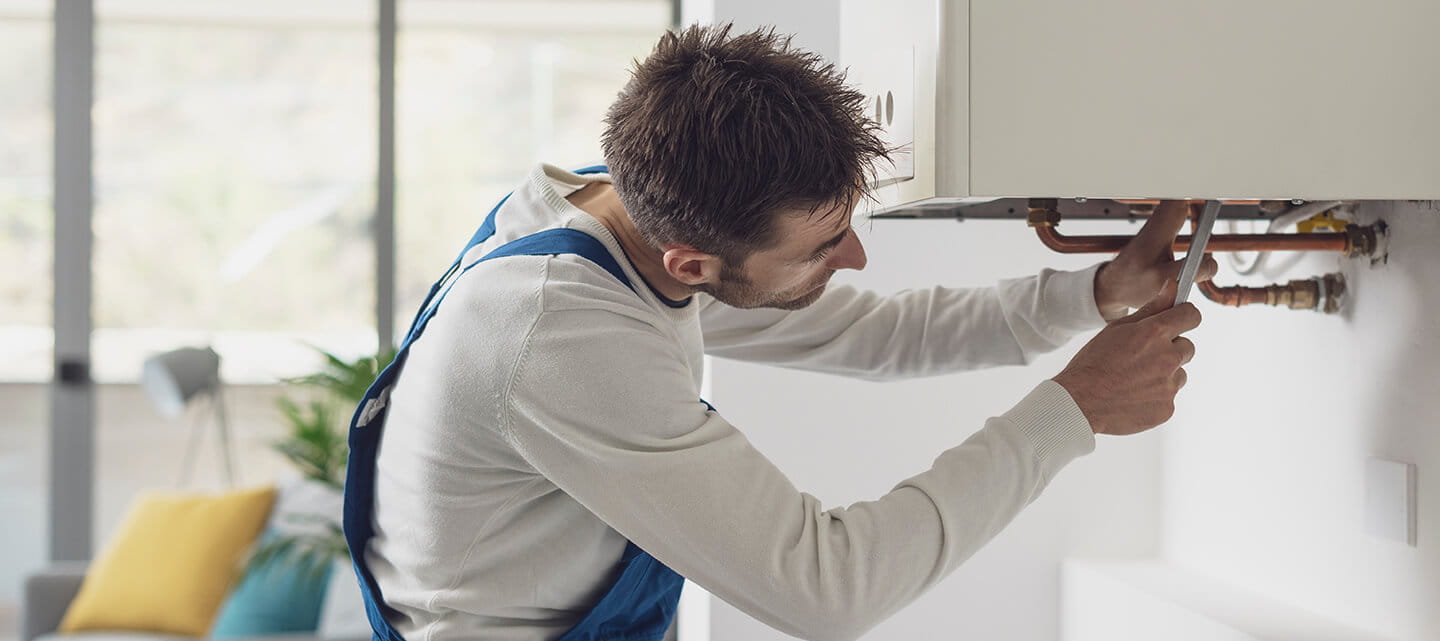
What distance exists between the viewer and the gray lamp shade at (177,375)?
2926 mm

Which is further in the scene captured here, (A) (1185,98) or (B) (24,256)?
(B) (24,256)

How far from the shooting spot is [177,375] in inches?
116

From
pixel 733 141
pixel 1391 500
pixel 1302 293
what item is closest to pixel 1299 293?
pixel 1302 293

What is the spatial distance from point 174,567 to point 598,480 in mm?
2321

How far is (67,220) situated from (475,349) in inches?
127

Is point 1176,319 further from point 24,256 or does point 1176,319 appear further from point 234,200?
point 24,256

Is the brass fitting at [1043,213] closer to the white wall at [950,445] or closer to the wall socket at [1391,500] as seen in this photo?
the wall socket at [1391,500]

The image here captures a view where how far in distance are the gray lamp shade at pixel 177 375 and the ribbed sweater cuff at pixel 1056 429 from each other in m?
2.68

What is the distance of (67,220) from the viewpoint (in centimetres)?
345

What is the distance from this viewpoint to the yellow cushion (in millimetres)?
2645

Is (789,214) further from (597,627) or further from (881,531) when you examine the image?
(597,627)

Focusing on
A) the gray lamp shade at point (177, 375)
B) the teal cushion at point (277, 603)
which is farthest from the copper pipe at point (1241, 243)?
the gray lamp shade at point (177, 375)

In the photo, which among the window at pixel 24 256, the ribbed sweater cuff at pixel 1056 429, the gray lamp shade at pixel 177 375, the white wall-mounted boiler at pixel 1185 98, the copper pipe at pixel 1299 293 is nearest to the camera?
the white wall-mounted boiler at pixel 1185 98

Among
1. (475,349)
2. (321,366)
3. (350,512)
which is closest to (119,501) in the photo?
(321,366)
